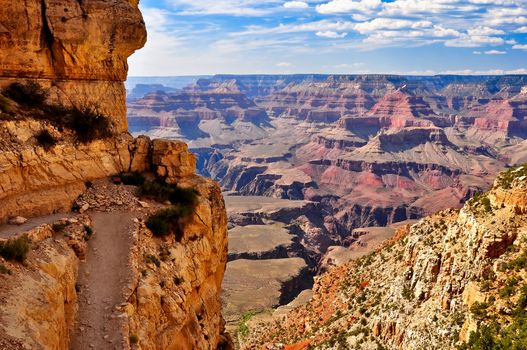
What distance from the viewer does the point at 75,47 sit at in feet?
82.4

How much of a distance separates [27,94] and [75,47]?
3.67 meters

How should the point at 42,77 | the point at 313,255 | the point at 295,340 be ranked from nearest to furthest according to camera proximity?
the point at 42,77 < the point at 295,340 < the point at 313,255

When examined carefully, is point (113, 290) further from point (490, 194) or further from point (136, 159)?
point (490, 194)

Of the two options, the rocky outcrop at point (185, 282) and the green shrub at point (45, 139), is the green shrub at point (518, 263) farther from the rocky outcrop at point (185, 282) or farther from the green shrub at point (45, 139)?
the green shrub at point (45, 139)

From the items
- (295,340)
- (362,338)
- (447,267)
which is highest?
(447,267)

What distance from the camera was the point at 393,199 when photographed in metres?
188

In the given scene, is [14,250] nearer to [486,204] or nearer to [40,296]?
[40,296]

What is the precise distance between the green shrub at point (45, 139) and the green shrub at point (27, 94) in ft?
7.57

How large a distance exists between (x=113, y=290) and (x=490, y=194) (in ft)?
82.4

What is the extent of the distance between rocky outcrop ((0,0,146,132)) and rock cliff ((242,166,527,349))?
73.4ft

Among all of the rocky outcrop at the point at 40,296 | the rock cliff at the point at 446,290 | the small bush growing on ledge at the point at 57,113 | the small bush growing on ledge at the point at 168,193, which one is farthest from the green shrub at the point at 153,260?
the rock cliff at the point at 446,290

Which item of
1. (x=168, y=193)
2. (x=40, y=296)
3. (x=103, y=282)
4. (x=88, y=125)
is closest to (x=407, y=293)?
(x=168, y=193)

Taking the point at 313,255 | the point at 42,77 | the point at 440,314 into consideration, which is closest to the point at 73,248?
the point at 42,77

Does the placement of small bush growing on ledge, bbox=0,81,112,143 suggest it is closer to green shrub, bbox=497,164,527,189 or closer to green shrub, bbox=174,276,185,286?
green shrub, bbox=174,276,185,286
